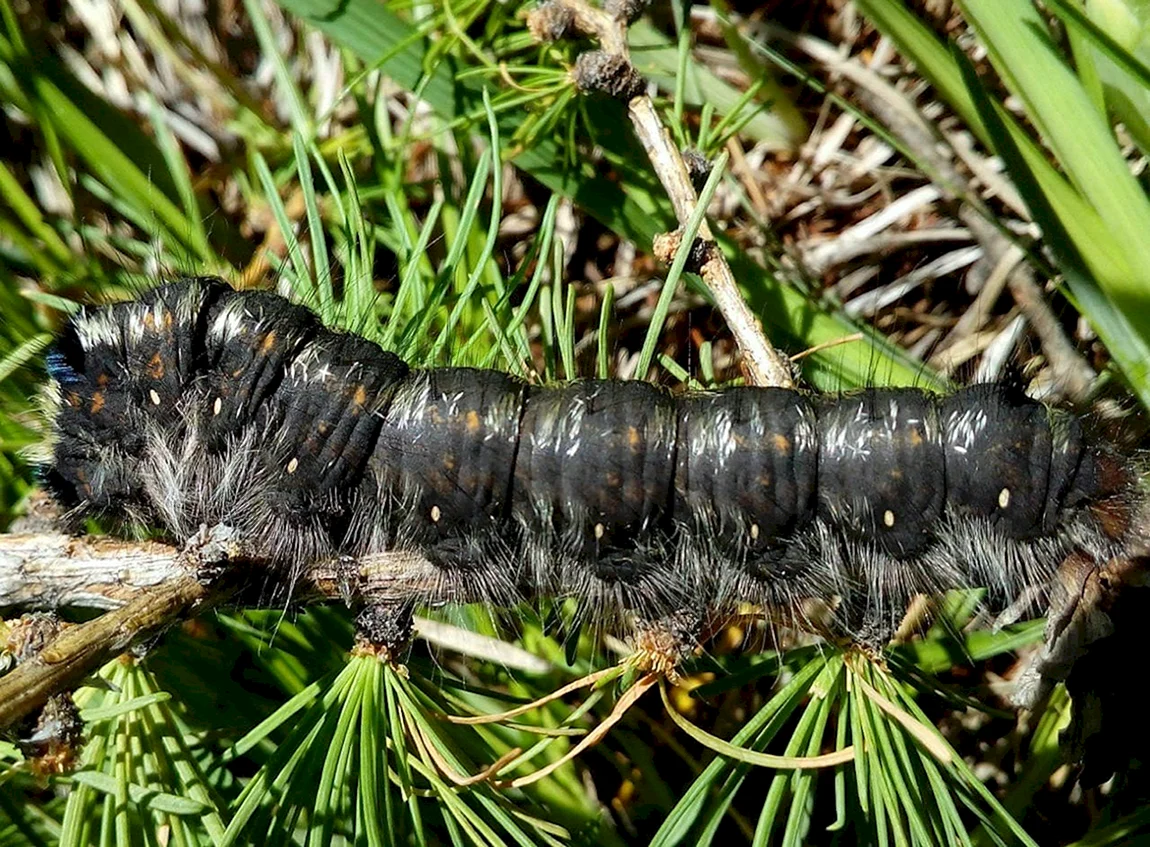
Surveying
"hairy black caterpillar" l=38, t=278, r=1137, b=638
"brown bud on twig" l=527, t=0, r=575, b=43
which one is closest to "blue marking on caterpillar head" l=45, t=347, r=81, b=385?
"hairy black caterpillar" l=38, t=278, r=1137, b=638

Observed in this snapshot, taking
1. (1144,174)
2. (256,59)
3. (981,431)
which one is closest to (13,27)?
(256,59)

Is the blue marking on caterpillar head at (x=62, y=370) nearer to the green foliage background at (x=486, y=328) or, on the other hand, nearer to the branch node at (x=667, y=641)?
the green foliage background at (x=486, y=328)

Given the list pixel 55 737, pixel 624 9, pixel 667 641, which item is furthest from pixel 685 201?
pixel 55 737

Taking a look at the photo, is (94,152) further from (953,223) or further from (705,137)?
(953,223)

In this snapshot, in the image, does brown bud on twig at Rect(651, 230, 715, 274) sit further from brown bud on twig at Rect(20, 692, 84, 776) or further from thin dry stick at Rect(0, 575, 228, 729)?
brown bud on twig at Rect(20, 692, 84, 776)

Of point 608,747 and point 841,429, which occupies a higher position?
point 841,429

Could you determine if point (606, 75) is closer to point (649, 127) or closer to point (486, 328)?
point (649, 127)

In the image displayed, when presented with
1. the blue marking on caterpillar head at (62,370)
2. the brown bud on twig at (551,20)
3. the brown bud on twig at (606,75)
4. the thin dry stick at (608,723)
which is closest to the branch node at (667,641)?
the thin dry stick at (608,723)
